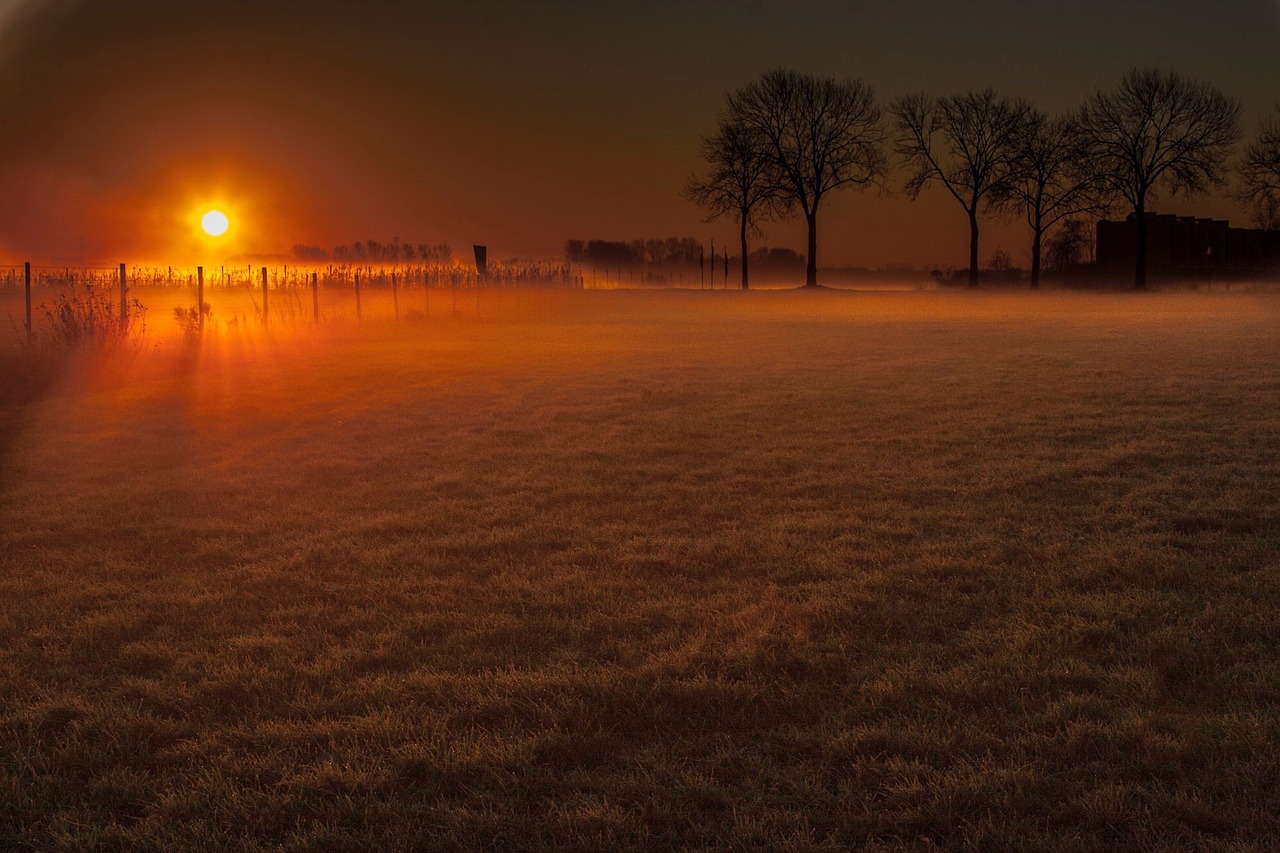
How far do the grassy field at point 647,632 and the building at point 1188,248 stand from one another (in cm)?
5234

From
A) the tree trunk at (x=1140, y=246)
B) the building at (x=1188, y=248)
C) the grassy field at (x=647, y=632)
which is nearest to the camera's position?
the grassy field at (x=647, y=632)

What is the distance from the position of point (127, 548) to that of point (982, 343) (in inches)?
738

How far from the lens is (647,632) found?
4.58 meters

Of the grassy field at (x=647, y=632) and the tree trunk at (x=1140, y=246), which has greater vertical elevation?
the tree trunk at (x=1140, y=246)

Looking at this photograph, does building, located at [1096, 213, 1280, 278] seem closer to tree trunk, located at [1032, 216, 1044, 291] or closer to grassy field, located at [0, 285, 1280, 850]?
tree trunk, located at [1032, 216, 1044, 291]

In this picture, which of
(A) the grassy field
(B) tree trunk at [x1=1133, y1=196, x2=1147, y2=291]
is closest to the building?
(B) tree trunk at [x1=1133, y1=196, x2=1147, y2=291]

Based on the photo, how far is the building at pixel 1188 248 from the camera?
189 feet

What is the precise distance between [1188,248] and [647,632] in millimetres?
67650

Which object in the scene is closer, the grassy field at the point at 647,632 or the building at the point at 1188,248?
the grassy field at the point at 647,632

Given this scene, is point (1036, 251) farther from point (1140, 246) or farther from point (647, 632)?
point (647, 632)

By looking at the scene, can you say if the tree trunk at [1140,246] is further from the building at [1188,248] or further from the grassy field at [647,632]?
the grassy field at [647,632]

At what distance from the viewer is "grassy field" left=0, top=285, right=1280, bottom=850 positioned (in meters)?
3.06

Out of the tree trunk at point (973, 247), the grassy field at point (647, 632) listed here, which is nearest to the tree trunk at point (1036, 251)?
the tree trunk at point (973, 247)

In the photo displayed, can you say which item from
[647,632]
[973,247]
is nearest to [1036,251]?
[973,247]
